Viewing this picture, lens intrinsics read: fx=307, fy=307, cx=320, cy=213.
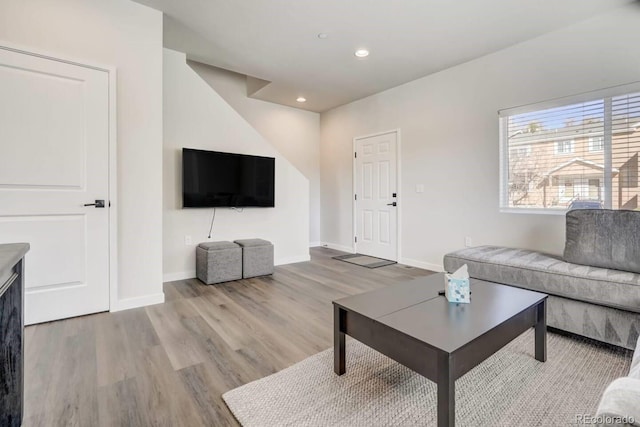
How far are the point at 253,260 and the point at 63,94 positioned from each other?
7.80 ft

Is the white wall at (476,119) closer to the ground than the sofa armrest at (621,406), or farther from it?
farther from it

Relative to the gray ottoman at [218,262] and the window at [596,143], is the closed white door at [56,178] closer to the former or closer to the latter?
the gray ottoman at [218,262]

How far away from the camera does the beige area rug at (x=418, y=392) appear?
137 centimetres

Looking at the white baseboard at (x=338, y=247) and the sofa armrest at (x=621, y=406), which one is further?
the white baseboard at (x=338, y=247)

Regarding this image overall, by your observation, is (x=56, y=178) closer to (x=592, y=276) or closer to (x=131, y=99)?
(x=131, y=99)

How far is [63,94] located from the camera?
2.42 metres

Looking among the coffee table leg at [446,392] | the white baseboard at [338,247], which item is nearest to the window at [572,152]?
the white baseboard at [338,247]

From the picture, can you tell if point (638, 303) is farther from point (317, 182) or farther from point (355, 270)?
point (317, 182)

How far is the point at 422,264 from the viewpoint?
425cm

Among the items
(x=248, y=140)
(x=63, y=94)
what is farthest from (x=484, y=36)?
(x=63, y=94)

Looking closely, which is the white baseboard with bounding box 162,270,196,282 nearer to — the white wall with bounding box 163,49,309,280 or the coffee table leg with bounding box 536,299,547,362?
the white wall with bounding box 163,49,309,280

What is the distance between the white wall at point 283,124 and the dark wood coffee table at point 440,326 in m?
4.18

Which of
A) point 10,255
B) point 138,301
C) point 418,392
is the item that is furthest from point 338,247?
point 10,255

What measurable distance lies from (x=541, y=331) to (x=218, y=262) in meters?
3.01
